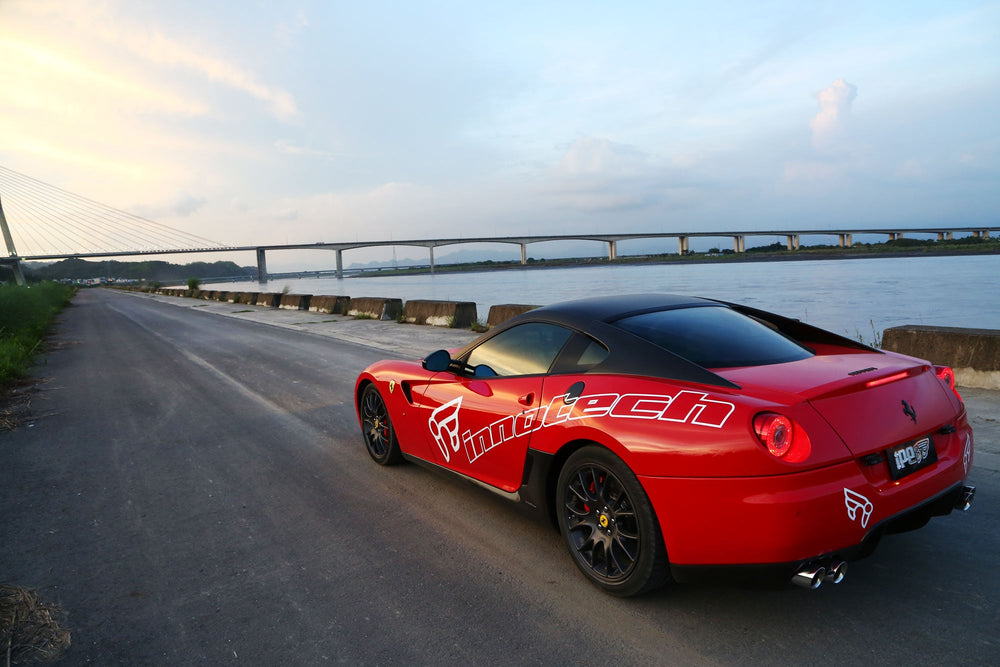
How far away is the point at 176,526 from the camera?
3936mm

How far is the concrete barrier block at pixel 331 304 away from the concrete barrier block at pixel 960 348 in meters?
17.5

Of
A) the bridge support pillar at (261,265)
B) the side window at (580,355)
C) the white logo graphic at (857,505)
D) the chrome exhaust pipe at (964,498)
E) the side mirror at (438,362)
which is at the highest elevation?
the bridge support pillar at (261,265)

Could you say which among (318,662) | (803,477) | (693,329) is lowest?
(318,662)

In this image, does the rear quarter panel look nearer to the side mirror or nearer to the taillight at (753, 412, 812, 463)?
the taillight at (753, 412, 812, 463)

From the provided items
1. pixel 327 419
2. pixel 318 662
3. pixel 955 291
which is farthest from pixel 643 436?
pixel 955 291

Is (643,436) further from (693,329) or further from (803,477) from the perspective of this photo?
(693,329)

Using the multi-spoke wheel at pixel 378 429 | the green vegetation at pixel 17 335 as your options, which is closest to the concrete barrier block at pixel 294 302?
the green vegetation at pixel 17 335

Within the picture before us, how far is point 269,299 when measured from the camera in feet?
98.6

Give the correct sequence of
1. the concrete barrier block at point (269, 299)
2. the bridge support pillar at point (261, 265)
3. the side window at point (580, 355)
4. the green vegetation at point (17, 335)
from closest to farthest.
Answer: the side window at point (580, 355)
the green vegetation at point (17, 335)
the concrete barrier block at point (269, 299)
the bridge support pillar at point (261, 265)

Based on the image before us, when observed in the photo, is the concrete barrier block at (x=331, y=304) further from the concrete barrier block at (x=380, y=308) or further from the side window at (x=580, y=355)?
the side window at (x=580, y=355)

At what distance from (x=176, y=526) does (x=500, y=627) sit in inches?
95.6

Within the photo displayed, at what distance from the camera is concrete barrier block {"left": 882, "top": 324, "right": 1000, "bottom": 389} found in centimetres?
625

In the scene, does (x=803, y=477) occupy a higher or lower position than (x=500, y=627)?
higher

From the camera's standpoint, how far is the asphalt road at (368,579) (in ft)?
8.25
